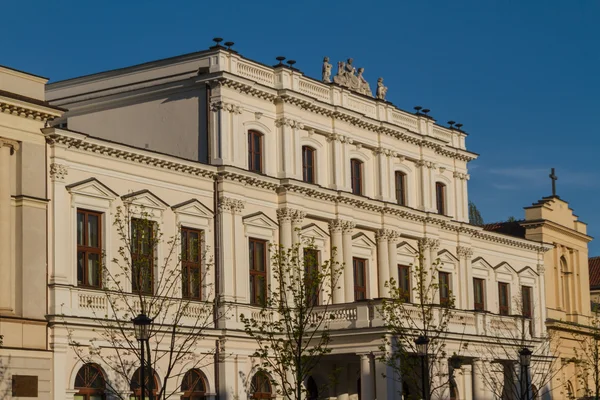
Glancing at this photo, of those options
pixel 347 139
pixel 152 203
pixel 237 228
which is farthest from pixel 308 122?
pixel 152 203

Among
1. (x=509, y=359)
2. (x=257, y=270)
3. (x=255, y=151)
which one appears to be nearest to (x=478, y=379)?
(x=509, y=359)

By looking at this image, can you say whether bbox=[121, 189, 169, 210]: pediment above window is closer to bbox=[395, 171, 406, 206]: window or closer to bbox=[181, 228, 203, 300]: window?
bbox=[181, 228, 203, 300]: window

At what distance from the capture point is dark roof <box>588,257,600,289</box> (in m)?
94.4

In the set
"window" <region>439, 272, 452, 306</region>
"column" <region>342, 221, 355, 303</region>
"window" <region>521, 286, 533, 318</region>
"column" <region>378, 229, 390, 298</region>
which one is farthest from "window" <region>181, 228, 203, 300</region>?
"window" <region>521, 286, 533, 318</region>

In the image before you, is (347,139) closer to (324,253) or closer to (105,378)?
(324,253)

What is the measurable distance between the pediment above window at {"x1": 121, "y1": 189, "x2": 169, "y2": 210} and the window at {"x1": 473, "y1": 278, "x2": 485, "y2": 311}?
2261 centimetres

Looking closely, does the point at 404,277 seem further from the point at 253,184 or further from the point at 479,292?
the point at 253,184

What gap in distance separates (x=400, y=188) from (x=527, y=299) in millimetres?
13892

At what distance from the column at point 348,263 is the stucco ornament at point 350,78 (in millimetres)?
6708

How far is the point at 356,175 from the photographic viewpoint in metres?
58.0

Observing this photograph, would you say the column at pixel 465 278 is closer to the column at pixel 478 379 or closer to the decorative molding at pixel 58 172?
the column at pixel 478 379

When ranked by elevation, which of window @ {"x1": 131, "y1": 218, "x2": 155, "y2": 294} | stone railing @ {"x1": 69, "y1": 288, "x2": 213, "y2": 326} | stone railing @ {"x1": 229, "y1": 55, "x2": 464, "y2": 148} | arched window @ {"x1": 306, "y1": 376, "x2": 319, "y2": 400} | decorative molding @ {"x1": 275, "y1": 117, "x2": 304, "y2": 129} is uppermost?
stone railing @ {"x1": 229, "y1": 55, "x2": 464, "y2": 148}

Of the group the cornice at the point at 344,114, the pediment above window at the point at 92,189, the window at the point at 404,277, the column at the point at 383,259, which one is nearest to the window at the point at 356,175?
the cornice at the point at 344,114

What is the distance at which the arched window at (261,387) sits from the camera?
168 feet
